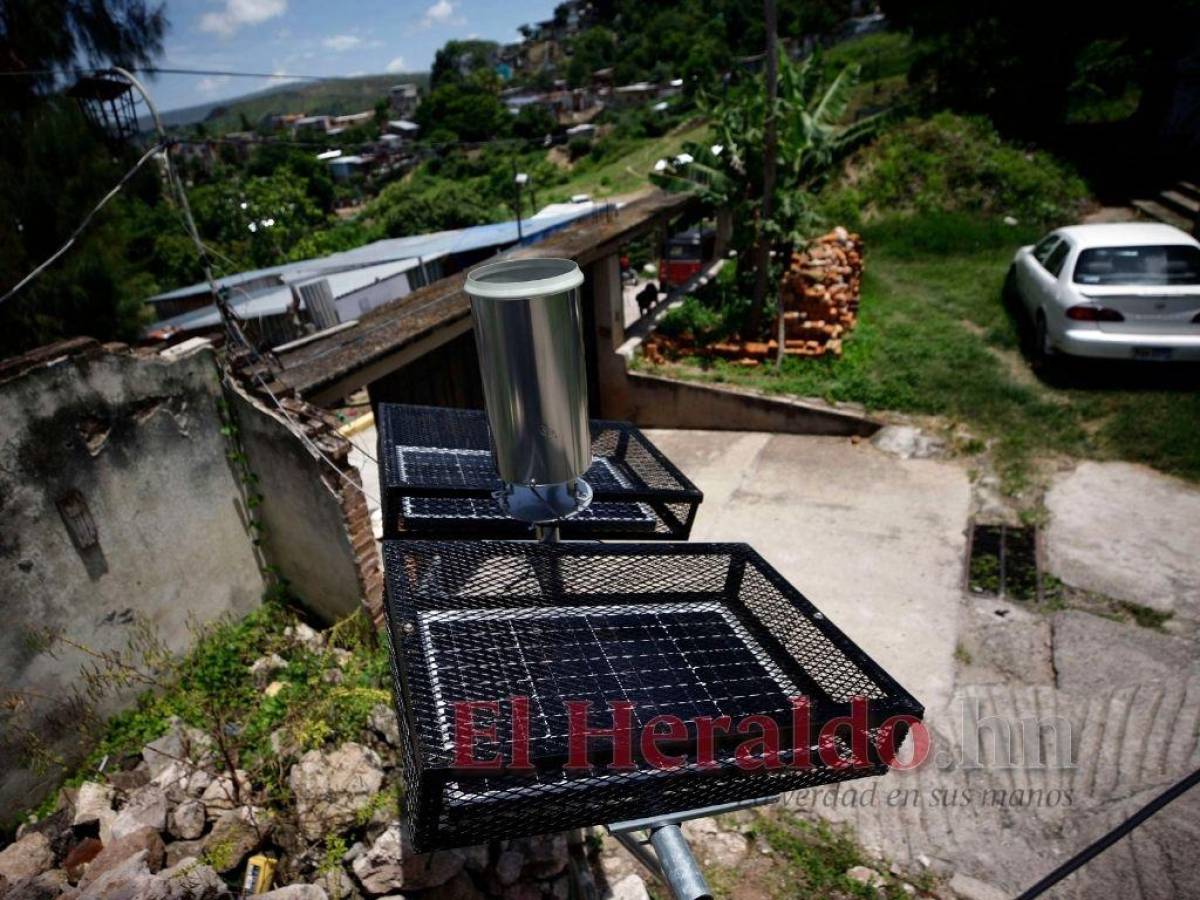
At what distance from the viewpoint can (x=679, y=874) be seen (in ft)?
4.89

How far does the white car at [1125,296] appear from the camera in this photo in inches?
326

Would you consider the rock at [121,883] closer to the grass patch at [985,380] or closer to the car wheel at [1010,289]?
the grass patch at [985,380]

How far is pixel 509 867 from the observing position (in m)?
3.79

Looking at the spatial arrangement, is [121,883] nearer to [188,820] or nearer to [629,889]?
[188,820]

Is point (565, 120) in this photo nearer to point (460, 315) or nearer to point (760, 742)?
point (460, 315)

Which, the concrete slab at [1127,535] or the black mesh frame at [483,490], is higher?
the black mesh frame at [483,490]

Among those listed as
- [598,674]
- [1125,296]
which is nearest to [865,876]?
[598,674]

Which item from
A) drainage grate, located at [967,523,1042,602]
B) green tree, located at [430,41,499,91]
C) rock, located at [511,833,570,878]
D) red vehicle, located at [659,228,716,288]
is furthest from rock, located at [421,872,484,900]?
green tree, located at [430,41,499,91]

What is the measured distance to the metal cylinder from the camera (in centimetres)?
188

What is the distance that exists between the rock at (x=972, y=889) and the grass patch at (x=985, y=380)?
4.89 m

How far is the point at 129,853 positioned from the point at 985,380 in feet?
35.1

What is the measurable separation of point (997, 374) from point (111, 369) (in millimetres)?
10686

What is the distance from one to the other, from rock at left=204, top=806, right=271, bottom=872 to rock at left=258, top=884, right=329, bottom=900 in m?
0.60

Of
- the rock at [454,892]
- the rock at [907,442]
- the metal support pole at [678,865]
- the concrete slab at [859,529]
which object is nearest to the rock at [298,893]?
the rock at [454,892]
